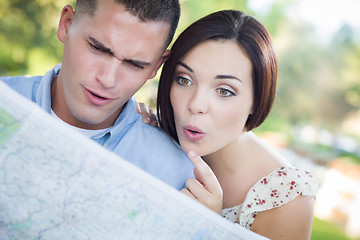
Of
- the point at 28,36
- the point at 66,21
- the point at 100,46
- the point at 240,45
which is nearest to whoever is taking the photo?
the point at 100,46

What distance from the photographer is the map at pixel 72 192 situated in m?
1.13

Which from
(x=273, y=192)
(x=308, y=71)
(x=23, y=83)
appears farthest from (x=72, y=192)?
(x=308, y=71)

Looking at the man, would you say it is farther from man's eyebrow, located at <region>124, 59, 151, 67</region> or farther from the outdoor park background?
the outdoor park background

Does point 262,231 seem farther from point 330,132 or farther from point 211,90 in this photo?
point 330,132

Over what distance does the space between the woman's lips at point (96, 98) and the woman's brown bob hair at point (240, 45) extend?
33 cm

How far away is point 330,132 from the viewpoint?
21.3 m

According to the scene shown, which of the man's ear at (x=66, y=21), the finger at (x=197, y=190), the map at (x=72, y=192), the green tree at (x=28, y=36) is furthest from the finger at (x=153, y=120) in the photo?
the green tree at (x=28, y=36)

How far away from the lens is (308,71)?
20.1 m

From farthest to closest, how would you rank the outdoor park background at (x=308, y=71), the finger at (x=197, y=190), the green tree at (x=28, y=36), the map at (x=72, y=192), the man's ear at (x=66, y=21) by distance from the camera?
the green tree at (x=28, y=36) < the outdoor park background at (x=308, y=71) < the man's ear at (x=66, y=21) < the finger at (x=197, y=190) < the map at (x=72, y=192)

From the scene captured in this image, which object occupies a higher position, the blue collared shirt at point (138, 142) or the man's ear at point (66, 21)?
the man's ear at point (66, 21)

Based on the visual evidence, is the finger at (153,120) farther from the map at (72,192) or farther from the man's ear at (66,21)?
the map at (72,192)

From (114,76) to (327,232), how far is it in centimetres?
577

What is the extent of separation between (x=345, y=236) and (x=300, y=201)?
4.96 m

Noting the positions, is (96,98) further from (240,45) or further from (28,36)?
(28,36)
